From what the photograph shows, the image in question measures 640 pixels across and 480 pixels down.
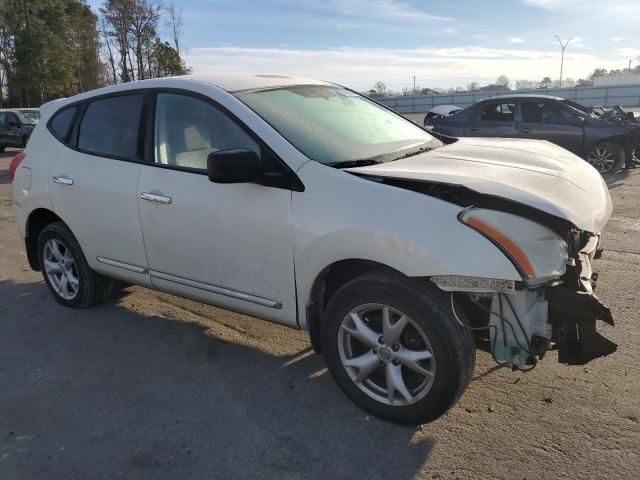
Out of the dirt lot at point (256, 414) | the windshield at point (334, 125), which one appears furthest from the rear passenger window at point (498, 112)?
the windshield at point (334, 125)

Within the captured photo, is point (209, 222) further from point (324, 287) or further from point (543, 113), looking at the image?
point (543, 113)

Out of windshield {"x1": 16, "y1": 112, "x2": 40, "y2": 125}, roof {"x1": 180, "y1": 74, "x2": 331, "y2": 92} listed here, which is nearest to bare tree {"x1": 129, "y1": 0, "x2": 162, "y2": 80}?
windshield {"x1": 16, "y1": 112, "x2": 40, "y2": 125}

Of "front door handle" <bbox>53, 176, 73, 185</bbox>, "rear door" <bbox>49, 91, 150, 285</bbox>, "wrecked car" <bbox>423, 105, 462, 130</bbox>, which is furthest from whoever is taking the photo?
"wrecked car" <bbox>423, 105, 462, 130</bbox>

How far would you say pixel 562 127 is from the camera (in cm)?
1059

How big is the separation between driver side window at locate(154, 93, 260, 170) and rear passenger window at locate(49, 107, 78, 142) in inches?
45.6

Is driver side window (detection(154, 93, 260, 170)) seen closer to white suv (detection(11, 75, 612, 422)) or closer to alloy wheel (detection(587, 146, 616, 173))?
white suv (detection(11, 75, 612, 422))

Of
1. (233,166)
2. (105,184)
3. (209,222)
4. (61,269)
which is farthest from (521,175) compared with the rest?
(61,269)

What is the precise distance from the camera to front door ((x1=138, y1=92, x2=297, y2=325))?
3.12 meters

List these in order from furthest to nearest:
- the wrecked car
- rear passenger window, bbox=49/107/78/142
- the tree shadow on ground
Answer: the wrecked car, rear passenger window, bbox=49/107/78/142, the tree shadow on ground

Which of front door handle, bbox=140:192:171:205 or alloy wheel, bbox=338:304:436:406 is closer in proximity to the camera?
alloy wheel, bbox=338:304:436:406

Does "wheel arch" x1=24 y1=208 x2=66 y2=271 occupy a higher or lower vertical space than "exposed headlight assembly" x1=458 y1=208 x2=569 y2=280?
lower

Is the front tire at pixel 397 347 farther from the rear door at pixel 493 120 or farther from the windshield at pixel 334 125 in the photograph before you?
the rear door at pixel 493 120

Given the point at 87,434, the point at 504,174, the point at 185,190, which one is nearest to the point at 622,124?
the point at 504,174

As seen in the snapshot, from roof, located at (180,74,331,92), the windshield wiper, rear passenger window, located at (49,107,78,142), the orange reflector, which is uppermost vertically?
roof, located at (180,74,331,92)
